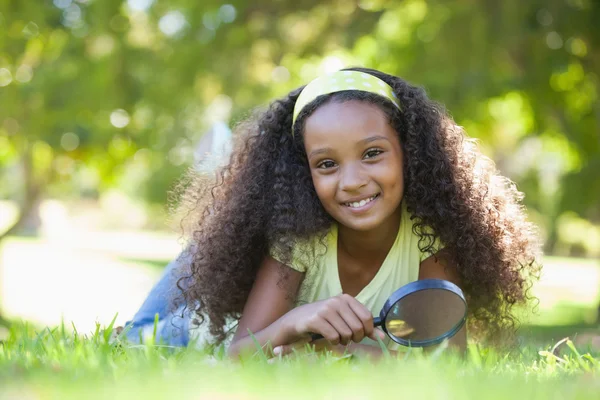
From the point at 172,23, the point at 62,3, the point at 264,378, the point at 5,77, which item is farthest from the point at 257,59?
the point at 264,378

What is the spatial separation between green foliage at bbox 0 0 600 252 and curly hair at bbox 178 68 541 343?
15.3ft

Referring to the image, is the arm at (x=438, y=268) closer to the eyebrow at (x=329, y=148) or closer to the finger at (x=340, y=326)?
the eyebrow at (x=329, y=148)

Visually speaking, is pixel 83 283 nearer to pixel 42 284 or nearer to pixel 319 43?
pixel 42 284

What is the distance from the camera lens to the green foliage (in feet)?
26.2

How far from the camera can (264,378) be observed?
1647 millimetres

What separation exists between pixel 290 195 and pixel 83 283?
55.6 feet

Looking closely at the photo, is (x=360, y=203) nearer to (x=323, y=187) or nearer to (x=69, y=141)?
(x=323, y=187)

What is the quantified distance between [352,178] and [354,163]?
0.07 m

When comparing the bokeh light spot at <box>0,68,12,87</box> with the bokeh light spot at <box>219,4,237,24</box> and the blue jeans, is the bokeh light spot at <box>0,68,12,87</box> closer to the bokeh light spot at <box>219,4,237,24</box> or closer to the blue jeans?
the bokeh light spot at <box>219,4,237,24</box>

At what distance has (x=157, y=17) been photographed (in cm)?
941

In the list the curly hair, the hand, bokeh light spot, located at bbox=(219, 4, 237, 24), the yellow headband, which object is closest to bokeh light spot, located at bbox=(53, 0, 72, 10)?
bokeh light spot, located at bbox=(219, 4, 237, 24)

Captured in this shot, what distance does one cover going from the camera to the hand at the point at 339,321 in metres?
2.46

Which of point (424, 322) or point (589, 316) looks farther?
A: point (589, 316)

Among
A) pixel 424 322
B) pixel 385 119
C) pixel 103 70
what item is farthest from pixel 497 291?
pixel 103 70
